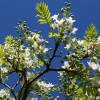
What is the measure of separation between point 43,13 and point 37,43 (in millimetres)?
947

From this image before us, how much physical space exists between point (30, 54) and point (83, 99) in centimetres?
151

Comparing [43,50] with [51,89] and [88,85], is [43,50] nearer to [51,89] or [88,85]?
[88,85]

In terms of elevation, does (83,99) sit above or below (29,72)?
below

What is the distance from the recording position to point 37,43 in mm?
8359

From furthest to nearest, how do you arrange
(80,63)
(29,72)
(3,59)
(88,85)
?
(29,72) → (3,59) → (80,63) → (88,85)

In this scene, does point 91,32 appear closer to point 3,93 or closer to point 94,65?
point 94,65

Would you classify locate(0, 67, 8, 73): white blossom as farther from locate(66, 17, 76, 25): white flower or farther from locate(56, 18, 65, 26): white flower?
locate(66, 17, 76, 25): white flower

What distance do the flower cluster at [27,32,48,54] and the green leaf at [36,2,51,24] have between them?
2.43 ft

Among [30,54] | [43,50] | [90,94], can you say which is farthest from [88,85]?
[30,54]

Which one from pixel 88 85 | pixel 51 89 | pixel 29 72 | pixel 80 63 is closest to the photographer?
pixel 88 85

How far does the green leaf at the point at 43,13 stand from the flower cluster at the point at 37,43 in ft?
2.43

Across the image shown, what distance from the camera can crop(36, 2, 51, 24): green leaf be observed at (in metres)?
7.51

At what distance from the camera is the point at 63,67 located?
26.7ft

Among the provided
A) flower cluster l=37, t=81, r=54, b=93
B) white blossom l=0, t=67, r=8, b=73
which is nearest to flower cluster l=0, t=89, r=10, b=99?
flower cluster l=37, t=81, r=54, b=93
